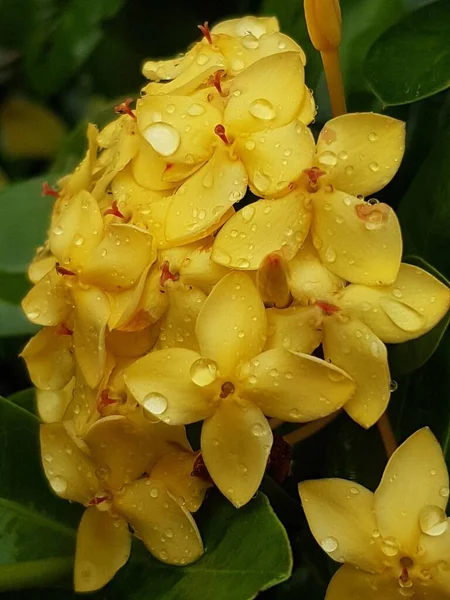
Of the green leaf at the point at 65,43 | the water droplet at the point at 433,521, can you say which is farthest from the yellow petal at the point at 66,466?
the green leaf at the point at 65,43

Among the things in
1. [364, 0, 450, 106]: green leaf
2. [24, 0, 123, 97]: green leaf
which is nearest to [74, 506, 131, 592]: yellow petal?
[364, 0, 450, 106]: green leaf

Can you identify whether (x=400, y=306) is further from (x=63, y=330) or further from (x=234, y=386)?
(x=63, y=330)

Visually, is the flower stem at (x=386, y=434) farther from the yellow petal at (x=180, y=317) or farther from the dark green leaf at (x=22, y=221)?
the dark green leaf at (x=22, y=221)

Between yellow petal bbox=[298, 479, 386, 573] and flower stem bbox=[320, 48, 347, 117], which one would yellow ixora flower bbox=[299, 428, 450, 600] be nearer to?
yellow petal bbox=[298, 479, 386, 573]

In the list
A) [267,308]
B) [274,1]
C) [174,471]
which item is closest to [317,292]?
[267,308]

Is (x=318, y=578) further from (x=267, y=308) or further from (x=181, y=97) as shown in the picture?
(x=181, y=97)

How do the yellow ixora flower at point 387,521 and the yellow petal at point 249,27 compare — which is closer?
the yellow ixora flower at point 387,521
